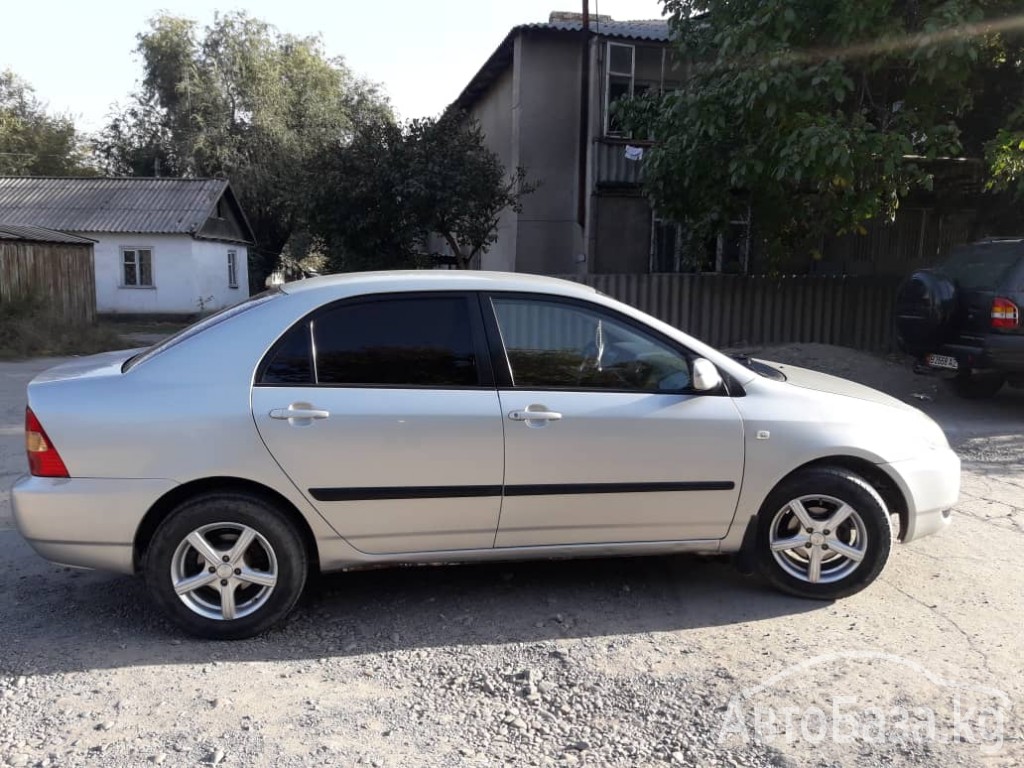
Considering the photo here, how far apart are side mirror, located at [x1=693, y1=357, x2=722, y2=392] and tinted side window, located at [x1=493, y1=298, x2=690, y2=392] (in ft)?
0.19

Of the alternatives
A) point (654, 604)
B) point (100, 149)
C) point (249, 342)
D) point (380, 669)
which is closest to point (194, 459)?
point (249, 342)

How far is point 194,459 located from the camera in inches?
141

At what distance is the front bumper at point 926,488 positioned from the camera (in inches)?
162

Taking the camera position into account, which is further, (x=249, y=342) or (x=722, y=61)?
(x=722, y=61)

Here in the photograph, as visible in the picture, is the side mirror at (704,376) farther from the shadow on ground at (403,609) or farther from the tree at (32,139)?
the tree at (32,139)

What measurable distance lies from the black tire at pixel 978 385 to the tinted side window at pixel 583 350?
7.56m

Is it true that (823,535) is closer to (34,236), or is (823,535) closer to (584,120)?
(584,120)

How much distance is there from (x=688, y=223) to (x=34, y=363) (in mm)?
11464

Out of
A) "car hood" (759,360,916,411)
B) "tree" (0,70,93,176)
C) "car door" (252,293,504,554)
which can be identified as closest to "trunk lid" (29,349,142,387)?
"car door" (252,293,504,554)

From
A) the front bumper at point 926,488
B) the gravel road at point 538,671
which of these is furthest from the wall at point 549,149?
the gravel road at point 538,671

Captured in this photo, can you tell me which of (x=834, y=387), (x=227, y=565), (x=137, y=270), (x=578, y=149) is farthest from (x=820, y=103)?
(x=137, y=270)

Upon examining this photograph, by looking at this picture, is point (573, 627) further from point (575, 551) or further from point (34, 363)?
point (34, 363)

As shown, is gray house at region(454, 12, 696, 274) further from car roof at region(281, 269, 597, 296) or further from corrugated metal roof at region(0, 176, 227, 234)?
corrugated metal roof at region(0, 176, 227, 234)

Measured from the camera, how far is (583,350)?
158 inches
